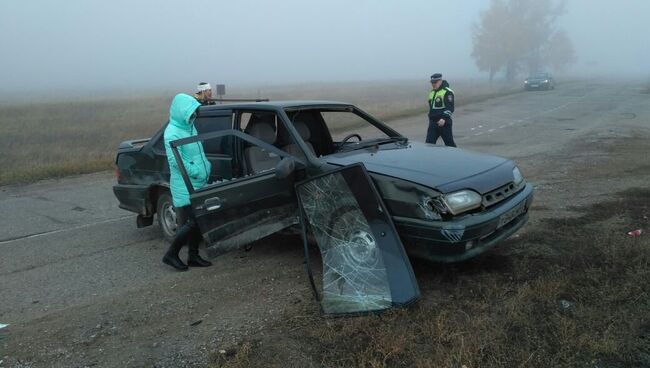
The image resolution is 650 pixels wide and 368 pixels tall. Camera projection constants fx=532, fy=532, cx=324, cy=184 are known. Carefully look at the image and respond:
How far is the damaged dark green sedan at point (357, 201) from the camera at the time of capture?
3.86 metres

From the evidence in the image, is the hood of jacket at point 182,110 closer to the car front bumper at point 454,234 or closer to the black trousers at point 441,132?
the car front bumper at point 454,234

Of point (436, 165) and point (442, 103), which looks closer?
point (436, 165)

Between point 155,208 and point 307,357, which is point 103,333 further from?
point 155,208

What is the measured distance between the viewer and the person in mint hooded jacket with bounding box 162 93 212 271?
475cm

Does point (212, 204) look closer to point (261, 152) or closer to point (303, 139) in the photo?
point (261, 152)

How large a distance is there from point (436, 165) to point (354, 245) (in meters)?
1.00

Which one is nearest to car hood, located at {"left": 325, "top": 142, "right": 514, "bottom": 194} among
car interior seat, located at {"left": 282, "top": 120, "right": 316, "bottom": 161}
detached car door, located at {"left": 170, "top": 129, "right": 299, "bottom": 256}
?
car interior seat, located at {"left": 282, "top": 120, "right": 316, "bottom": 161}

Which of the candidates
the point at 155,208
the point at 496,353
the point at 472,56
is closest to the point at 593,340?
the point at 496,353

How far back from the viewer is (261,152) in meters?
5.34

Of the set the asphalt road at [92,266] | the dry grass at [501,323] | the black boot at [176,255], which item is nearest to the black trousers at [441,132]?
the asphalt road at [92,266]

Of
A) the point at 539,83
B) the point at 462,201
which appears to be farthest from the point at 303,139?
the point at 539,83

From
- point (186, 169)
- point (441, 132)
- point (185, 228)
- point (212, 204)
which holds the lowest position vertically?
point (185, 228)

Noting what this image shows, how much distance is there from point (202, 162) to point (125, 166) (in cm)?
205

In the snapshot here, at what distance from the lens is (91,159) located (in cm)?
1327
